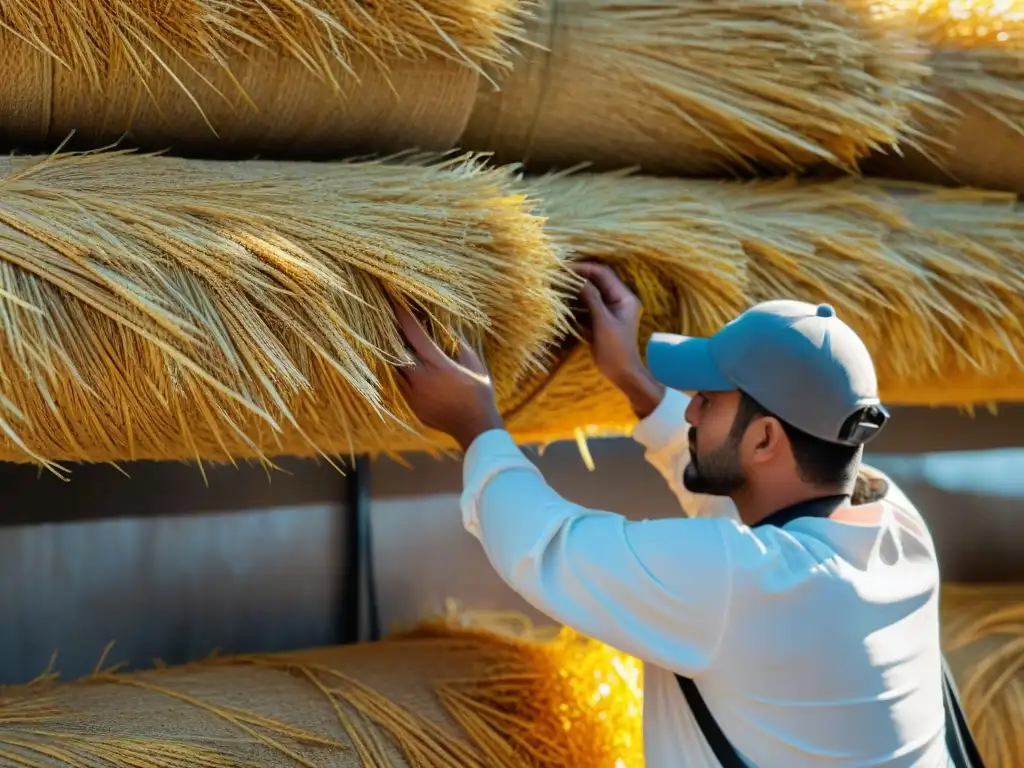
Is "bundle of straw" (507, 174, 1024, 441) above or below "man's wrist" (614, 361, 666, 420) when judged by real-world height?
above

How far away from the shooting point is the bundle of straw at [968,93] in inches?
23.2

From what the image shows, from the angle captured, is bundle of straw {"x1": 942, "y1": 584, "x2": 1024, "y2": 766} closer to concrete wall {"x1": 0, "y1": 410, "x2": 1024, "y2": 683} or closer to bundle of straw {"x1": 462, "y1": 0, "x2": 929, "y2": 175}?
concrete wall {"x1": 0, "y1": 410, "x2": 1024, "y2": 683}

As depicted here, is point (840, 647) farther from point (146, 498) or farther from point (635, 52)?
point (146, 498)

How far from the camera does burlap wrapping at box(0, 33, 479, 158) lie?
1.47ft

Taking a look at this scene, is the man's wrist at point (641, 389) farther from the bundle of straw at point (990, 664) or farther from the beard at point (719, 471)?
the bundle of straw at point (990, 664)

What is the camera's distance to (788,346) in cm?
47

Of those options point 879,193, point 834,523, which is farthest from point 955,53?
point 834,523

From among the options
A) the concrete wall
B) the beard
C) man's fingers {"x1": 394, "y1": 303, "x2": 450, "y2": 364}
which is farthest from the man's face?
the concrete wall

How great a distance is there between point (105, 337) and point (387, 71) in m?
0.18

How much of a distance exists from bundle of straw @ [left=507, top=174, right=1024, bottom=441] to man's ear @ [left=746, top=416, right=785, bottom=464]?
0.09 m

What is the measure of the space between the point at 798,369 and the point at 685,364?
56 millimetres

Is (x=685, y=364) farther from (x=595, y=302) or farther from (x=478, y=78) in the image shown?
(x=478, y=78)

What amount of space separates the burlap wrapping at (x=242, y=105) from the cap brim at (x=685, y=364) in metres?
0.15

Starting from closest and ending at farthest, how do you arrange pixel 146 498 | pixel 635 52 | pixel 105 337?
pixel 105 337 < pixel 635 52 < pixel 146 498
